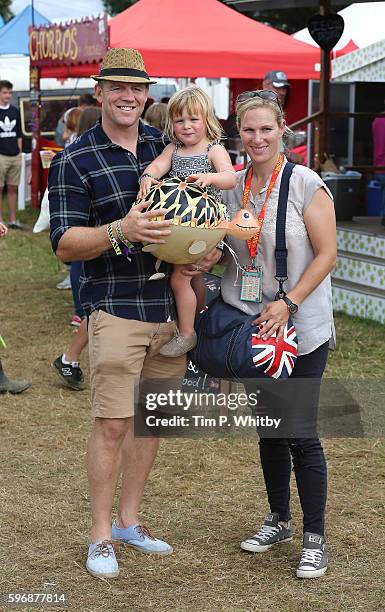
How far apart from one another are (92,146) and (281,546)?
1.84 metres

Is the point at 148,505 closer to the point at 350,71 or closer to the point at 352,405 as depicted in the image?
the point at 352,405

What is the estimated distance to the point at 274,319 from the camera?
141 inches

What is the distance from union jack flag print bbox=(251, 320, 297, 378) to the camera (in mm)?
3551

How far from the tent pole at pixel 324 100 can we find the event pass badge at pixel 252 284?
6983mm

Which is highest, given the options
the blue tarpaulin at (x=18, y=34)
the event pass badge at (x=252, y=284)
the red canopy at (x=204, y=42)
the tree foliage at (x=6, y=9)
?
the tree foliage at (x=6, y=9)

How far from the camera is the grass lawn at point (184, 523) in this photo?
3.81 metres

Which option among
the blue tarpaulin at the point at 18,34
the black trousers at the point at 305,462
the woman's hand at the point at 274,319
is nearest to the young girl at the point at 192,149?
the woman's hand at the point at 274,319

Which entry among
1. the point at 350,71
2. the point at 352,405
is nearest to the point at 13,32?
the point at 350,71

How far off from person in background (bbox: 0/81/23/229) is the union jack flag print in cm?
1236

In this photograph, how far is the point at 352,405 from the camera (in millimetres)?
6332

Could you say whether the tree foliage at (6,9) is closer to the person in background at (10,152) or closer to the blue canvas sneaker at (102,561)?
the person in background at (10,152)

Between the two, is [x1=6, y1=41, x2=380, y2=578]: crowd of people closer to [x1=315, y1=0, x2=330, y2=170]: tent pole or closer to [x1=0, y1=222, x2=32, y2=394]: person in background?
[x1=0, y1=222, x2=32, y2=394]: person in background

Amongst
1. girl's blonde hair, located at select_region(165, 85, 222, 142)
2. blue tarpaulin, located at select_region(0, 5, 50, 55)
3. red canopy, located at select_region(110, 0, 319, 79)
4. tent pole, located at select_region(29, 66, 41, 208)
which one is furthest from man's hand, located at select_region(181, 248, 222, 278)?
blue tarpaulin, located at select_region(0, 5, 50, 55)

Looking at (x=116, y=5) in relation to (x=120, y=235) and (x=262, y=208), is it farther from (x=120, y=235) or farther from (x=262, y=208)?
(x=120, y=235)
